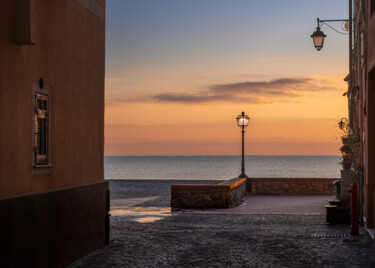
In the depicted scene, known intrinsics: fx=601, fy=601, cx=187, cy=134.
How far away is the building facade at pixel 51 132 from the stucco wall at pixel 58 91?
1 centimetres

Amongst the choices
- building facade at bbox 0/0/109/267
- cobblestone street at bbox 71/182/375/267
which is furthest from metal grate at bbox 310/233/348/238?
building facade at bbox 0/0/109/267

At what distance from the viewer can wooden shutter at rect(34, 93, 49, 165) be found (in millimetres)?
8523

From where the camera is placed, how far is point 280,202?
21.8m

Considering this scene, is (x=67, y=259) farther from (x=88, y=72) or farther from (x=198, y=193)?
(x=198, y=193)

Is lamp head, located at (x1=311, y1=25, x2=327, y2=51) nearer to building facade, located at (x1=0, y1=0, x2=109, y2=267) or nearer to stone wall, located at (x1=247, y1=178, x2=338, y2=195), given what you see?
building facade, located at (x1=0, y1=0, x2=109, y2=267)

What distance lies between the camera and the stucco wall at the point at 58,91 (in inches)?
302

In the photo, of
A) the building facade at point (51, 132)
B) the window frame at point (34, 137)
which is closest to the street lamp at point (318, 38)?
the building facade at point (51, 132)

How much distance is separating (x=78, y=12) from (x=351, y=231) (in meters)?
7.03

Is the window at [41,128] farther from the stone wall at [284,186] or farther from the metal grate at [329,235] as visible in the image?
the stone wall at [284,186]

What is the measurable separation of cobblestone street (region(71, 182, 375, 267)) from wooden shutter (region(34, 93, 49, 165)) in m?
1.94

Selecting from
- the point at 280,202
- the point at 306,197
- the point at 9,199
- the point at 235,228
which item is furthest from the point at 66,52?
the point at 306,197

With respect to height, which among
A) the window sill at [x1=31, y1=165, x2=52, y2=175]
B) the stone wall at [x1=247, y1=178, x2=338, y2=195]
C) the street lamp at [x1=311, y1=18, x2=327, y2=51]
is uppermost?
the street lamp at [x1=311, y1=18, x2=327, y2=51]

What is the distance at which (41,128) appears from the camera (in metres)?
8.76

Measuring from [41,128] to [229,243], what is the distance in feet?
15.3
